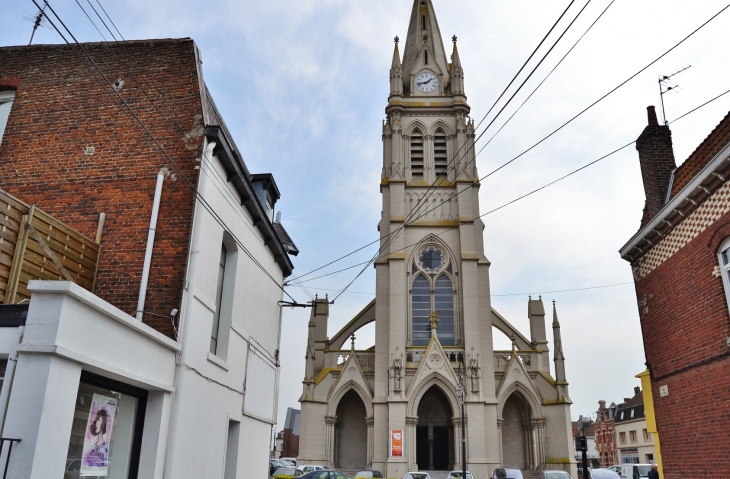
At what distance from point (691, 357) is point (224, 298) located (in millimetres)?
9943

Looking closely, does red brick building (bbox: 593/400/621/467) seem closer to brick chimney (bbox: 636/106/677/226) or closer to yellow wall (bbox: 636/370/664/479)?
yellow wall (bbox: 636/370/664/479)

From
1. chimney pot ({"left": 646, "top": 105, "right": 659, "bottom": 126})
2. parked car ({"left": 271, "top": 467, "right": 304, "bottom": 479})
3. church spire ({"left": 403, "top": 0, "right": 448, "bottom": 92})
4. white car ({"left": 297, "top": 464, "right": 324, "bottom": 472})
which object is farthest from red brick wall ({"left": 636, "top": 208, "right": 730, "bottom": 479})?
church spire ({"left": 403, "top": 0, "right": 448, "bottom": 92})

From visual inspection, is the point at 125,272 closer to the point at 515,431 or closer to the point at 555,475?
the point at 555,475

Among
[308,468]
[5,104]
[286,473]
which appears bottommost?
[286,473]

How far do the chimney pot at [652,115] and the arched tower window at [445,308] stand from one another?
64.5 ft

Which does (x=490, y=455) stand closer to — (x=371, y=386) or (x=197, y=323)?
(x=371, y=386)

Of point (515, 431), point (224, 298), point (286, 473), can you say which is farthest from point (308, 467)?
point (224, 298)

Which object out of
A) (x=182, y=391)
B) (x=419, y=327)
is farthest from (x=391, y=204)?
(x=182, y=391)

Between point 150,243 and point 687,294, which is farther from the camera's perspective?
point 687,294

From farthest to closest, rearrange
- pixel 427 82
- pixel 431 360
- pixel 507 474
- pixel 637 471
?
pixel 427 82 → pixel 431 360 → pixel 637 471 → pixel 507 474

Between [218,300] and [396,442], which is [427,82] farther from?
[218,300]

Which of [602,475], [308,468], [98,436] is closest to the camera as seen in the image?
[98,436]

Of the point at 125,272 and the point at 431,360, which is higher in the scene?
the point at 431,360

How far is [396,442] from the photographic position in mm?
29078
